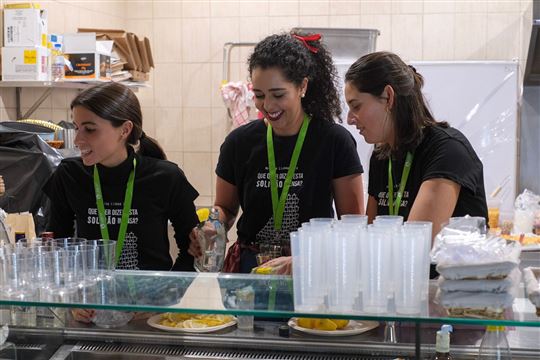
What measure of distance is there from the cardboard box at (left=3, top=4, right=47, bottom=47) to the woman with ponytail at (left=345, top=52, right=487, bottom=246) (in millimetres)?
2678

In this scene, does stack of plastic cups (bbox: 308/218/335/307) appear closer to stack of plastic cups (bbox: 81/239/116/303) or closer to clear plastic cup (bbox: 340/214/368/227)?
clear plastic cup (bbox: 340/214/368/227)

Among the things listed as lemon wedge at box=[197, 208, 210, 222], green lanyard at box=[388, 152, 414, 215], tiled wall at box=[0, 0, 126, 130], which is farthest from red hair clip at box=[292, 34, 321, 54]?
tiled wall at box=[0, 0, 126, 130]

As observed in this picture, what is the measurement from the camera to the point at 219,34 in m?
6.18

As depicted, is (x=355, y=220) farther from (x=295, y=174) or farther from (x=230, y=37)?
(x=230, y=37)

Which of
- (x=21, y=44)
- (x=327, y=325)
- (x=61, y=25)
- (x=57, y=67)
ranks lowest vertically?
(x=327, y=325)

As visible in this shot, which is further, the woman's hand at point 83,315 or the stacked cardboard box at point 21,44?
the stacked cardboard box at point 21,44

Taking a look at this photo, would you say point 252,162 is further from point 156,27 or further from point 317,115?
point 156,27

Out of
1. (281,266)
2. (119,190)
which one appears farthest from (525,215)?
(281,266)

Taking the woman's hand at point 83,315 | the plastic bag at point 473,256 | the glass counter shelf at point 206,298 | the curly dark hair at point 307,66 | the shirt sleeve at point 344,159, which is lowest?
the woman's hand at point 83,315

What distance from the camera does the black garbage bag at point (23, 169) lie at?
3.89 m

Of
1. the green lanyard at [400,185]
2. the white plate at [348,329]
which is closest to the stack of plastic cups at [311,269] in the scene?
the white plate at [348,329]

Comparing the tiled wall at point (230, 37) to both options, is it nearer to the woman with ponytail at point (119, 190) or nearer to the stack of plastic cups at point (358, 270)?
the woman with ponytail at point (119, 190)

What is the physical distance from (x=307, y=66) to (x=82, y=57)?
2437 mm

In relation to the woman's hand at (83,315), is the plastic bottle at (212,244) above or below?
above
